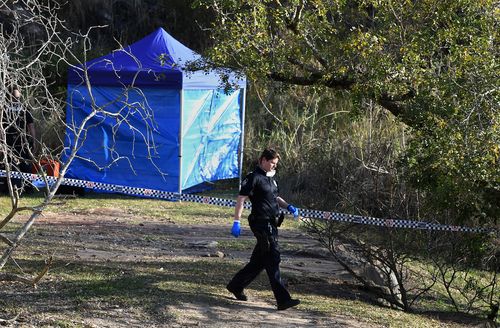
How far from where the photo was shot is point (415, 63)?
8906 millimetres

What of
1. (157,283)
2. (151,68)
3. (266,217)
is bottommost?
(157,283)

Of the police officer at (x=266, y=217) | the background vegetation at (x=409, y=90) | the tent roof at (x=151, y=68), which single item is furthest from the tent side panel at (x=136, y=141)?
the police officer at (x=266, y=217)

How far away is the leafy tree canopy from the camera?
8.35m

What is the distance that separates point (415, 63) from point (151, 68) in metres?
7.27

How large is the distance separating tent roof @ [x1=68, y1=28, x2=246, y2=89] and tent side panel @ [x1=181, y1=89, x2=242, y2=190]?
11.4 inches

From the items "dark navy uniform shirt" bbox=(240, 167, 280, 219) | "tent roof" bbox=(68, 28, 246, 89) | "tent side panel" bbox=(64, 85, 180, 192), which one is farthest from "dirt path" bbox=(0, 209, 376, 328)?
"tent roof" bbox=(68, 28, 246, 89)

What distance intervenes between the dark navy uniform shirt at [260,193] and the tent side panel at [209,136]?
7.05 m

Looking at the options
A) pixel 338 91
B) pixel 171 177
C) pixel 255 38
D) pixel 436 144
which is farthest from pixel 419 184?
pixel 171 177

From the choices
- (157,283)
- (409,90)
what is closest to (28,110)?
(157,283)

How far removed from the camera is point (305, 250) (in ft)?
39.0

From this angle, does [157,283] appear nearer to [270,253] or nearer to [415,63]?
[270,253]

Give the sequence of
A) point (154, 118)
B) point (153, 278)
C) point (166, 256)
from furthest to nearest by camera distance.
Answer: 1. point (154, 118)
2. point (166, 256)
3. point (153, 278)

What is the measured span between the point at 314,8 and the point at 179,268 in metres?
3.29

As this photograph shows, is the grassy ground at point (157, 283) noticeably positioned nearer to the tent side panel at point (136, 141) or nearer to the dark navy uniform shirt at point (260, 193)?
the dark navy uniform shirt at point (260, 193)
